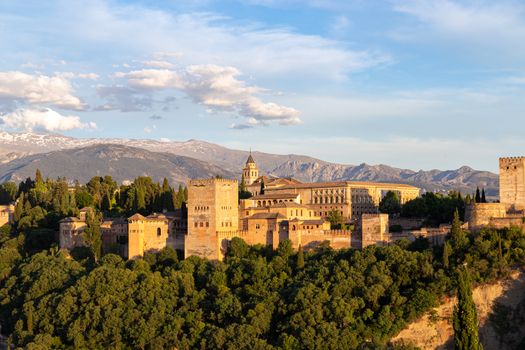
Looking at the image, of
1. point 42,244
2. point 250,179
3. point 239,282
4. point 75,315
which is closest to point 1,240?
point 42,244

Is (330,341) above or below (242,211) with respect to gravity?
below

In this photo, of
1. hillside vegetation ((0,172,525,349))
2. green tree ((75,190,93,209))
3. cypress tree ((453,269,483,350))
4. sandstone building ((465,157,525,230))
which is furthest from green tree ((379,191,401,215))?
cypress tree ((453,269,483,350))

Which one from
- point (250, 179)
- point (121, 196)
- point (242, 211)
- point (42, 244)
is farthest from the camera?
point (250, 179)

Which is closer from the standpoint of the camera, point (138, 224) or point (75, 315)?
point (75, 315)

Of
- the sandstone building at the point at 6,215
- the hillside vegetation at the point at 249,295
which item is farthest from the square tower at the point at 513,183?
the sandstone building at the point at 6,215

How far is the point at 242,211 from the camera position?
210ft

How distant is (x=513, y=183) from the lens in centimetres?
5788

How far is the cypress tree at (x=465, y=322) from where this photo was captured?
4331 cm

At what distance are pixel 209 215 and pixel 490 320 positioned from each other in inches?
788

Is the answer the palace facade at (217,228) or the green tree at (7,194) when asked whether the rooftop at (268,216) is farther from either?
the green tree at (7,194)

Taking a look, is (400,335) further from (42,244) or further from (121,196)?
(121,196)

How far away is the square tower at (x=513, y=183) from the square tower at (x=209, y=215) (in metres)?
18.1

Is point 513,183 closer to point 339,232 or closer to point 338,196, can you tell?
point 339,232

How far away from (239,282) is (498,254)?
1577 cm
